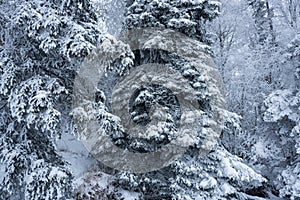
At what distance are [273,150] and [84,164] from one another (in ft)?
21.2

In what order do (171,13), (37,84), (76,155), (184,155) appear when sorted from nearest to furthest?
1. (37,84)
2. (184,155)
3. (171,13)
4. (76,155)

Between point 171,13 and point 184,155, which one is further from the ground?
point 171,13

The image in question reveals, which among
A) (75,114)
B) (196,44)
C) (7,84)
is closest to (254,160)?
(196,44)

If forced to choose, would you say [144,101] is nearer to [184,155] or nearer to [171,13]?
[184,155]

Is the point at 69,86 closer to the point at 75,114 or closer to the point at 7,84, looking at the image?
the point at 75,114

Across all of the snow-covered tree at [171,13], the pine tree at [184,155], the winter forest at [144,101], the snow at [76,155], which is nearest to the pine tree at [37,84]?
the winter forest at [144,101]

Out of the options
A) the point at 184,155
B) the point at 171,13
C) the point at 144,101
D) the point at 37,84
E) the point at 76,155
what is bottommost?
the point at 76,155

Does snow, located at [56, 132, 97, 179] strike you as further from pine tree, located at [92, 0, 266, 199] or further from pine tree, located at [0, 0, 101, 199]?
pine tree, located at [0, 0, 101, 199]

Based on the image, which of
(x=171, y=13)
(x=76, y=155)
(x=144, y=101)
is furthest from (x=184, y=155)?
(x=171, y=13)

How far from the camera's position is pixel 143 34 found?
899cm

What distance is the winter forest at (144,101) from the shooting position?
566cm

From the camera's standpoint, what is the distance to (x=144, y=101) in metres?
8.51

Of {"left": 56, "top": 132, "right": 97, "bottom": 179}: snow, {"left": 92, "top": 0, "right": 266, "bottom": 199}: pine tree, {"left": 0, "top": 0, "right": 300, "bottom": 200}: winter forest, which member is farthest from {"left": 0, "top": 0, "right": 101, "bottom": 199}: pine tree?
{"left": 56, "top": 132, "right": 97, "bottom": 179}: snow

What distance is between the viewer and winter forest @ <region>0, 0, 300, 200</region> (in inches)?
223
